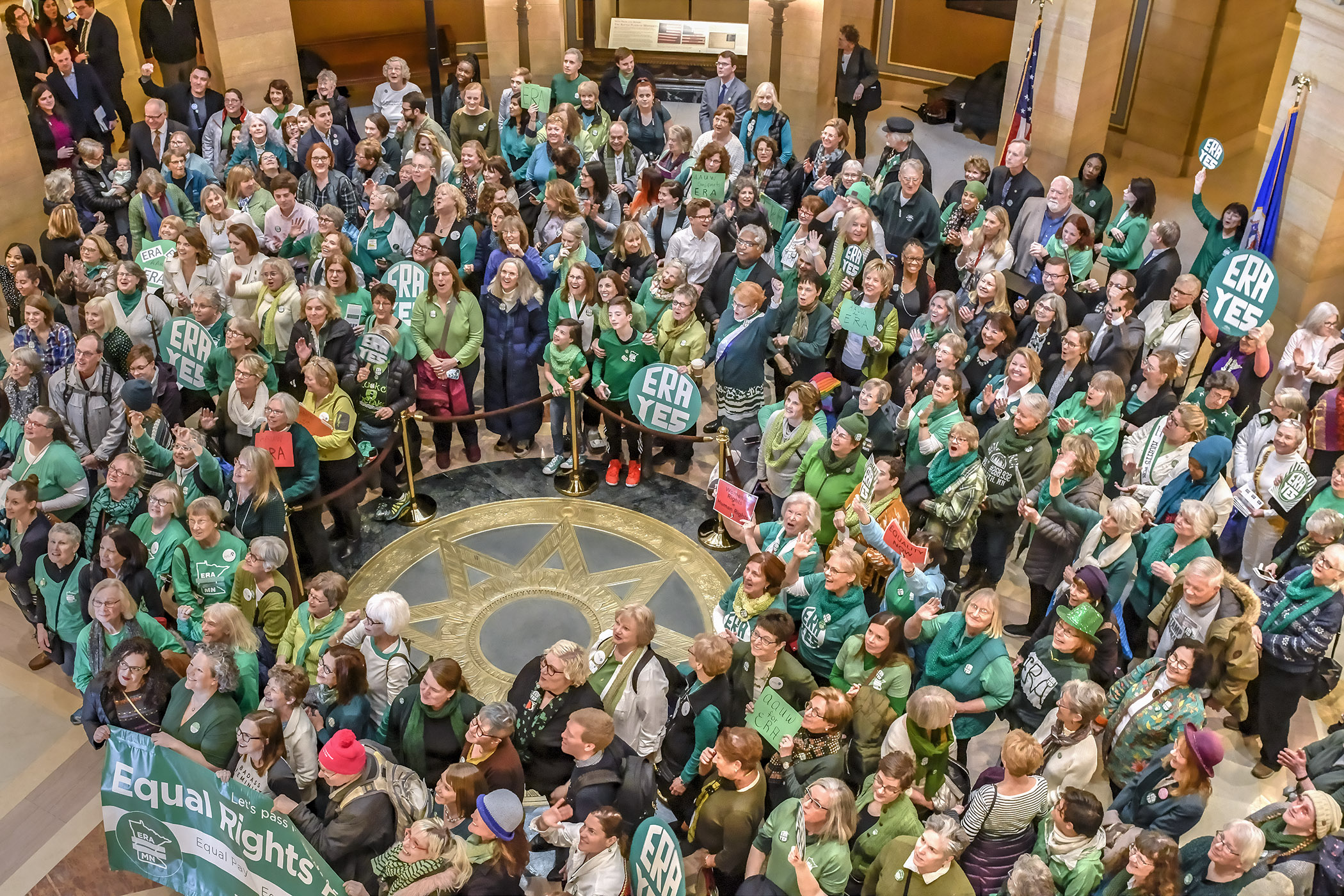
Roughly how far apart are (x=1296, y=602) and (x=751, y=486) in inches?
153

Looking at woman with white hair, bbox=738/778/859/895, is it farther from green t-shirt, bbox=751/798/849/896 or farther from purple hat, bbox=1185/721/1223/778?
purple hat, bbox=1185/721/1223/778

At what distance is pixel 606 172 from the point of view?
42.7 ft

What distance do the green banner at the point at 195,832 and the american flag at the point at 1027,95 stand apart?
36.8 ft

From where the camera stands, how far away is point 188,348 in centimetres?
981

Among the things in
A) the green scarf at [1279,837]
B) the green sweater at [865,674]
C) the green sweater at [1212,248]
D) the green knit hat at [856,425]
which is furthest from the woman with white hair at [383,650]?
the green sweater at [1212,248]

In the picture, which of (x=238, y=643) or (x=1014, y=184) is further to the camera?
(x=1014, y=184)

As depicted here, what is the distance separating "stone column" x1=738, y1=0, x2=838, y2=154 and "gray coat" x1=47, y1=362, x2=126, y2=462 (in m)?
10.5

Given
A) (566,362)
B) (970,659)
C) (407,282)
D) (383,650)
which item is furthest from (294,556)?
(970,659)

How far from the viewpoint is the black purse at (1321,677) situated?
796 centimetres

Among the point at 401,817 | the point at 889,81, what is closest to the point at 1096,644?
the point at 401,817

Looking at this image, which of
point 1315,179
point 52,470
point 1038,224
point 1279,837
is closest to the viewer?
point 1279,837

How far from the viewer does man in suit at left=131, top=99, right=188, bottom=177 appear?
43.5 ft

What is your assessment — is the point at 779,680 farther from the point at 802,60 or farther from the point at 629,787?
the point at 802,60

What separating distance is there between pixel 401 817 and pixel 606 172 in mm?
8115
